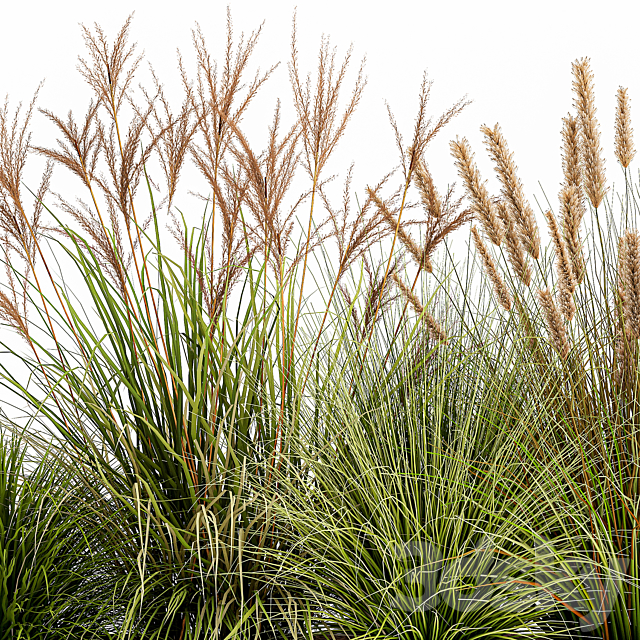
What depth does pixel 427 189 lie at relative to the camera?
165cm

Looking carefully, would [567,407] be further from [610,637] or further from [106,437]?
[106,437]

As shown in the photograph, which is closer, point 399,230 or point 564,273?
point 564,273

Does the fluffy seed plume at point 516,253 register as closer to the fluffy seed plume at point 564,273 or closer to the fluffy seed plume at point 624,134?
the fluffy seed plume at point 564,273

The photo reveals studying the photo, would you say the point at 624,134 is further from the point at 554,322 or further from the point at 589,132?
the point at 554,322

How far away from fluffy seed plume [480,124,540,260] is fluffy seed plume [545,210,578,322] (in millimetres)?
41

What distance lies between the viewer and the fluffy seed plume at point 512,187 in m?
1.39

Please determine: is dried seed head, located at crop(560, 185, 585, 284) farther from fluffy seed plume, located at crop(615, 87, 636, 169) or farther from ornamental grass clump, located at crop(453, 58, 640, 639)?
fluffy seed plume, located at crop(615, 87, 636, 169)

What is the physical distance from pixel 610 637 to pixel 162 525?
1.04m

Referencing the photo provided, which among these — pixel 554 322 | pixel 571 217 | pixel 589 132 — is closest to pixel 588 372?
pixel 554 322

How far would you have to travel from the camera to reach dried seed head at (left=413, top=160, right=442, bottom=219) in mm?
1647

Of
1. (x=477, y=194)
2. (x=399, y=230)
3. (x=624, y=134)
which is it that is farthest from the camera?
(x=399, y=230)

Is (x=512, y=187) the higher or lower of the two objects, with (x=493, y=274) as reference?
higher

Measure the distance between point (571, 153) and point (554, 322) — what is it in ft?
1.44

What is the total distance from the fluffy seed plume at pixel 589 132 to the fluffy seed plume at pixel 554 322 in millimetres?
316
